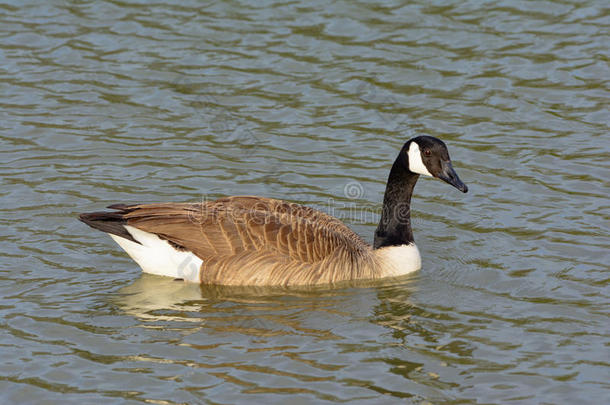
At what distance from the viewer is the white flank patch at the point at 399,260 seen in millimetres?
11383

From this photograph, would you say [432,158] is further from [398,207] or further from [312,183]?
[312,183]

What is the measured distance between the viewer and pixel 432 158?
36.6ft

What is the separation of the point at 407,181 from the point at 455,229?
1.24 meters

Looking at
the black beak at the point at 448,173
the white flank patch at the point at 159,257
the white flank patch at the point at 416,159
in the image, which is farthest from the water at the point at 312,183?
the white flank patch at the point at 416,159

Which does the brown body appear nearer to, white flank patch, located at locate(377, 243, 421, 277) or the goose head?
white flank patch, located at locate(377, 243, 421, 277)

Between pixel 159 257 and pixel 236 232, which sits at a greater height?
pixel 236 232

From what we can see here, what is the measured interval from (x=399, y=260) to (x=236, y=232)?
1.82 metres

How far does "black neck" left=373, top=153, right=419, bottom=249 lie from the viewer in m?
11.5

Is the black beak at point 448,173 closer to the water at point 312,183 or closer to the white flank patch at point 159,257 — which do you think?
the water at point 312,183

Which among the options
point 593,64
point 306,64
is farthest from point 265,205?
point 593,64

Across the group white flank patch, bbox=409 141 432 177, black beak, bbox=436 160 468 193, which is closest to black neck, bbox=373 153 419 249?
white flank patch, bbox=409 141 432 177

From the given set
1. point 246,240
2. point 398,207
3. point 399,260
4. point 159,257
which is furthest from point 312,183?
point 159,257

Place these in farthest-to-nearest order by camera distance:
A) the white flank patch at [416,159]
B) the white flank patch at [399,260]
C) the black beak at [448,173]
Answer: the white flank patch at [399,260]
the white flank patch at [416,159]
the black beak at [448,173]


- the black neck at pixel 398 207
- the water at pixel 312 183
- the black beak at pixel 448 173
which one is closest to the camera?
the water at pixel 312 183
